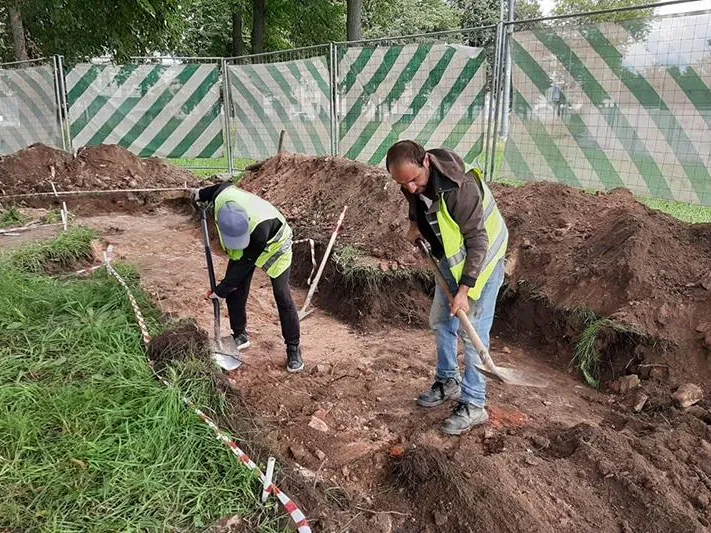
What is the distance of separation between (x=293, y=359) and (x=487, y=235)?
188 cm

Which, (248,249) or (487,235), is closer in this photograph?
(487,235)

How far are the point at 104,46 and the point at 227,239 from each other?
2.98 m

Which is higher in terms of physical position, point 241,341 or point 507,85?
point 507,85

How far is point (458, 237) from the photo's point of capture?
2.91 metres

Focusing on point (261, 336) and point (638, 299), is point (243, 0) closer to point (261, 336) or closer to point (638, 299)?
point (261, 336)

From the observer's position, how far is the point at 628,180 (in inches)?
230

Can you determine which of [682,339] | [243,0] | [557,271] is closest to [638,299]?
[682,339]

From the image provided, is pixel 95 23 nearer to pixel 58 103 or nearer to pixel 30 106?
pixel 58 103

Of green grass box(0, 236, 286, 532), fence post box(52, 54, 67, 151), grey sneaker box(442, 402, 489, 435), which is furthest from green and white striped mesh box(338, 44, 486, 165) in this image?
fence post box(52, 54, 67, 151)

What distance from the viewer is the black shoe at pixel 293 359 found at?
411 centimetres

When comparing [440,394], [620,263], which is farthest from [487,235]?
[620,263]

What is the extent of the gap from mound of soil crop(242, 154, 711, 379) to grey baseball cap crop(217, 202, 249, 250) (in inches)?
77.2

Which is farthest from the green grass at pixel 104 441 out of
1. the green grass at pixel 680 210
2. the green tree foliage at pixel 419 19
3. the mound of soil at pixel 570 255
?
the green tree foliage at pixel 419 19

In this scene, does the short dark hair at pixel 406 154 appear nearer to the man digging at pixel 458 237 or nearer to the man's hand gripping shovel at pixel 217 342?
the man digging at pixel 458 237
